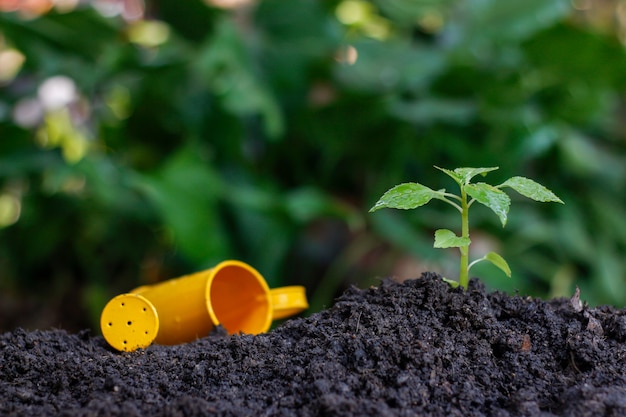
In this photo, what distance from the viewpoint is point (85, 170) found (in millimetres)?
1696

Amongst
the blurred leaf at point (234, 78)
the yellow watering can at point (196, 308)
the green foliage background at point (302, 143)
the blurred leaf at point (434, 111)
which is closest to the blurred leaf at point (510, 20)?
the green foliage background at point (302, 143)

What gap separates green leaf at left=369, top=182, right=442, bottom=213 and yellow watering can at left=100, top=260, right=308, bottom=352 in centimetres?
23

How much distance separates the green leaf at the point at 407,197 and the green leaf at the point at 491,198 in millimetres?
30

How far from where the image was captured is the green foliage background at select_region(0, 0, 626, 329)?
6.17ft

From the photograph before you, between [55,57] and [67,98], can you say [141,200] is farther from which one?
[67,98]

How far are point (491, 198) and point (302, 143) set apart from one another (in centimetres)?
159

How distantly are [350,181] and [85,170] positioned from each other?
89cm

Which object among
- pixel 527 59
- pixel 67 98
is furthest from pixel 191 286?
pixel 67 98

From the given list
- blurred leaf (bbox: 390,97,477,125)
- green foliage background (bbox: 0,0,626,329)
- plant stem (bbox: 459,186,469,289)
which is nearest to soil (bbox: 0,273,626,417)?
plant stem (bbox: 459,186,469,289)

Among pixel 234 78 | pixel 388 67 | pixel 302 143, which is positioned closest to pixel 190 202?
pixel 234 78

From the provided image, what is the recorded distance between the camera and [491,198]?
1.86ft

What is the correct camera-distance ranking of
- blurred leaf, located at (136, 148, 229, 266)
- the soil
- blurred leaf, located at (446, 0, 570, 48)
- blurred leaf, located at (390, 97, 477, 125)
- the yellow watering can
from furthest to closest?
blurred leaf, located at (446, 0, 570, 48) → blurred leaf, located at (390, 97, 477, 125) → blurred leaf, located at (136, 148, 229, 266) → the yellow watering can → the soil

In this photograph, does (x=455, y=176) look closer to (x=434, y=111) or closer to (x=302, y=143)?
(x=434, y=111)

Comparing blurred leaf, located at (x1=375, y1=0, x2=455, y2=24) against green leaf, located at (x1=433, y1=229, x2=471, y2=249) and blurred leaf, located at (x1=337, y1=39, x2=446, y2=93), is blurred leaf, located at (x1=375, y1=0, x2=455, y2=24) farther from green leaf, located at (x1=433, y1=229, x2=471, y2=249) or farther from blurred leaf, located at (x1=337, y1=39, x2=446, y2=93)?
green leaf, located at (x1=433, y1=229, x2=471, y2=249)
